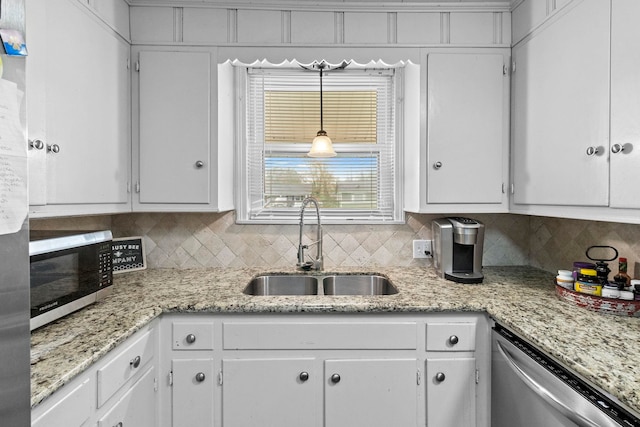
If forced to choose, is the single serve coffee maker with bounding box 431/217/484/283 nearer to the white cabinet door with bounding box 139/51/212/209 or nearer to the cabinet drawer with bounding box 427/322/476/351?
the cabinet drawer with bounding box 427/322/476/351

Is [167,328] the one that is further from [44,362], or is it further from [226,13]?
[226,13]

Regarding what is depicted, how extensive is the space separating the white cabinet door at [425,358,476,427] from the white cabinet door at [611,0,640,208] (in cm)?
90

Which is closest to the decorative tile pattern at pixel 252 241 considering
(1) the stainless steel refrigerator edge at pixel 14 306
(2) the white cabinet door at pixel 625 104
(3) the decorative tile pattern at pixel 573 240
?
(3) the decorative tile pattern at pixel 573 240

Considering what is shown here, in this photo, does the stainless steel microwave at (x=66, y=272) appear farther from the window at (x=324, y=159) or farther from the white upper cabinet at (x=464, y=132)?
the white upper cabinet at (x=464, y=132)

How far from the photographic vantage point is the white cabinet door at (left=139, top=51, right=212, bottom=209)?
6.16 ft

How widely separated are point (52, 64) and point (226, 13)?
3.03ft


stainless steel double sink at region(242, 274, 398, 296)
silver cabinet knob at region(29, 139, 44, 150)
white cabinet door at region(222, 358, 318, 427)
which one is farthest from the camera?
stainless steel double sink at region(242, 274, 398, 296)

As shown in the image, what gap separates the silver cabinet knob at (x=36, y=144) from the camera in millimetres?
1247

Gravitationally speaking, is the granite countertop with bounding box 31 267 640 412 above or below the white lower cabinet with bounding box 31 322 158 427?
above

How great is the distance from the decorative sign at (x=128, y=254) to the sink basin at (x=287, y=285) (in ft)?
2.60

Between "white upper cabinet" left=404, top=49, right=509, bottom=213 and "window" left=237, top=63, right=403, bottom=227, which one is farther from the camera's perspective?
"window" left=237, top=63, right=403, bottom=227

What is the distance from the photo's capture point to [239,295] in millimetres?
1623

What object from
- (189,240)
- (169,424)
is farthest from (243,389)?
(189,240)

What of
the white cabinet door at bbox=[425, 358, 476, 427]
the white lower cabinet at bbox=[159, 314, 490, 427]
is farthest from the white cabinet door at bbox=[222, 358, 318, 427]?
the white cabinet door at bbox=[425, 358, 476, 427]
